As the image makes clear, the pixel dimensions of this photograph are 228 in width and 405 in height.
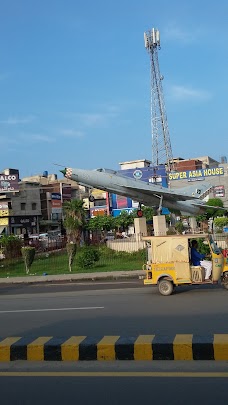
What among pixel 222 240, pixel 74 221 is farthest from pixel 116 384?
pixel 74 221

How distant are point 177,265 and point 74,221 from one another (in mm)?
30581

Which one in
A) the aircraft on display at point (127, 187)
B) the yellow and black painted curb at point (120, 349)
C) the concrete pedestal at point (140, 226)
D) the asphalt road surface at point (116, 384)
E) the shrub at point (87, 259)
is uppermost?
the aircraft on display at point (127, 187)

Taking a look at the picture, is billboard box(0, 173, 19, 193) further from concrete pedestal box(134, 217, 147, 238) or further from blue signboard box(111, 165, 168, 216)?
concrete pedestal box(134, 217, 147, 238)

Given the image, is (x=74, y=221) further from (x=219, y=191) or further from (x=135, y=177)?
(x=135, y=177)

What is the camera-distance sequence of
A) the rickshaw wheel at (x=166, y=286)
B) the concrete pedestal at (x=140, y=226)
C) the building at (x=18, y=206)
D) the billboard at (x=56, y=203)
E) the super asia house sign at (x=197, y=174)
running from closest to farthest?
1. the rickshaw wheel at (x=166, y=286)
2. the concrete pedestal at (x=140, y=226)
3. the super asia house sign at (x=197, y=174)
4. the building at (x=18, y=206)
5. the billboard at (x=56, y=203)

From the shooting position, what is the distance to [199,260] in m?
13.4

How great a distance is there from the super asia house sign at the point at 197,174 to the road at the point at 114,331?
187 feet

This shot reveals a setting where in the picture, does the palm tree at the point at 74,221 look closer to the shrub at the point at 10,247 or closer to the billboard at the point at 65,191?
the shrub at the point at 10,247

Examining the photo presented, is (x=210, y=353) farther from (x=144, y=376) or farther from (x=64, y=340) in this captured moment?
(x=64, y=340)

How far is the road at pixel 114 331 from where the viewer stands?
17.0 feet

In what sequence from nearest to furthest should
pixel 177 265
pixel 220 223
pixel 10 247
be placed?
1. pixel 177 265
2. pixel 10 247
3. pixel 220 223

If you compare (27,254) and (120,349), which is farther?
(27,254)

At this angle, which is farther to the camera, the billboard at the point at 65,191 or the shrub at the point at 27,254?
the billboard at the point at 65,191

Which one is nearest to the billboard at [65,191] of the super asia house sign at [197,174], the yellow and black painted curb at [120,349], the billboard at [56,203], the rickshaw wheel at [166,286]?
the billboard at [56,203]
